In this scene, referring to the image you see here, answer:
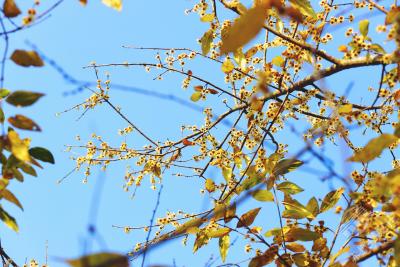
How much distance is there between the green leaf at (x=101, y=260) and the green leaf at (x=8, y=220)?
122 centimetres

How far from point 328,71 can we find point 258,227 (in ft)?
3.13

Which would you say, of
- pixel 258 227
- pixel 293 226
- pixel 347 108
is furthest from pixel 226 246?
pixel 347 108

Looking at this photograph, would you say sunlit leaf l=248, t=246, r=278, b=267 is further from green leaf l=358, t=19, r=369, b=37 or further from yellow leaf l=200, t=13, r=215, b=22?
yellow leaf l=200, t=13, r=215, b=22

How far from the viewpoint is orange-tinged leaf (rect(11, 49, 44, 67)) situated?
1.77 m

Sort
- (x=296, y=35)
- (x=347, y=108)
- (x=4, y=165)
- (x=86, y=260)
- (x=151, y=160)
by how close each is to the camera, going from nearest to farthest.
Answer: (x=86, y=260) → (x=4, y=165) → (x=347, y=108) → (x=296, y=35) → (x=151, y=160)

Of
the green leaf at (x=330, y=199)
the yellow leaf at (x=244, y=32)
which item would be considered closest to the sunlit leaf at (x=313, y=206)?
the green leaf at (x=330, y=199)

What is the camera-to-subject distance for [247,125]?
3.43m

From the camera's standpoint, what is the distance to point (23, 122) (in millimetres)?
1816

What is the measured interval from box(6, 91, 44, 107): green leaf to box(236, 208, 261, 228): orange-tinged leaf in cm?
123

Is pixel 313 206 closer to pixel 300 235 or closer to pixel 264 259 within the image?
pixel 300 235

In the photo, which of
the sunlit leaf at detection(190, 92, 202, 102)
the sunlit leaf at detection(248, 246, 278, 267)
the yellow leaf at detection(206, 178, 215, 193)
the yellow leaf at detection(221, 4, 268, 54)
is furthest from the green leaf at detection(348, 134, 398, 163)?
the sunlit leaf at detection(190, 92, 202, 102)

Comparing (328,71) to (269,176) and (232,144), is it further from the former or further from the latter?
(232,144)

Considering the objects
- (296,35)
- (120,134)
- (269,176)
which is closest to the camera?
(269,176)

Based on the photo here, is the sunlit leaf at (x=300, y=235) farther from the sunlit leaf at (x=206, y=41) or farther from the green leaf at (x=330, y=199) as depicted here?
the sunlit leaf at (x=206, y=41)
